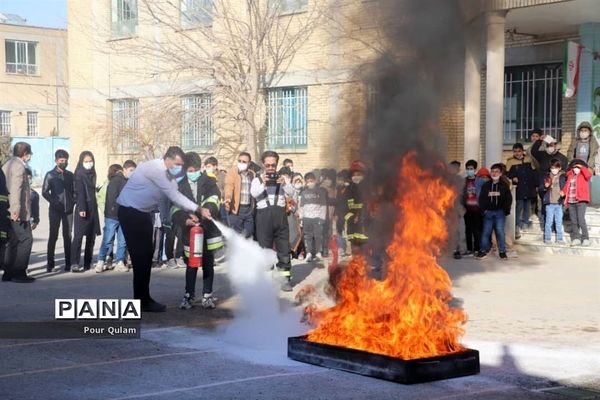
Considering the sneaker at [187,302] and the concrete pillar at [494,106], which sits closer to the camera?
the sneaker at [187,302]

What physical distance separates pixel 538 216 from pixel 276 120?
828cm

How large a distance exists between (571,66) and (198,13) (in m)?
10.2

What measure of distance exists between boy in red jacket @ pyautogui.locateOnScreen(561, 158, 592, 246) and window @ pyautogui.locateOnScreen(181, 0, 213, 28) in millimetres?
11422

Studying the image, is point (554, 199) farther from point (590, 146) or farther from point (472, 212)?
point (590, 146)

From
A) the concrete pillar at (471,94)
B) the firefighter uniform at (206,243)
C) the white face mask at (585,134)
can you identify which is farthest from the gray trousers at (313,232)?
the white face mask at (585,134)

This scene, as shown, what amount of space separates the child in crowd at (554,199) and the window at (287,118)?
25.2ft

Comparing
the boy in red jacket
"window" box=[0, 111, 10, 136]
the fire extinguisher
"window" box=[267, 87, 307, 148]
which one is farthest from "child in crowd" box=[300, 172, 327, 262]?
"window" box=[0, 111, 10, 136]

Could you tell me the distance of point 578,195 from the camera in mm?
15039

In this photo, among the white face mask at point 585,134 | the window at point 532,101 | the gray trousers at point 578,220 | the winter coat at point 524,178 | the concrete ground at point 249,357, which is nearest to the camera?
the concrete ground at point 249,357

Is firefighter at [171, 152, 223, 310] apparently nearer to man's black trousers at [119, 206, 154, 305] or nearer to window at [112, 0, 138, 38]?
man's black trousers at [119, 206, 154, 305]

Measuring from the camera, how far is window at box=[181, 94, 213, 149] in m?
23.7

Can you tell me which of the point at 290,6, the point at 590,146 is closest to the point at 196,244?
the point at 590,146

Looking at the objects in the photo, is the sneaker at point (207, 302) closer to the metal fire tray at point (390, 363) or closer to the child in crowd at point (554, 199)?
the metal fire tray at point (390, 363)

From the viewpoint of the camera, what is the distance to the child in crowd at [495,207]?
48.3ft
